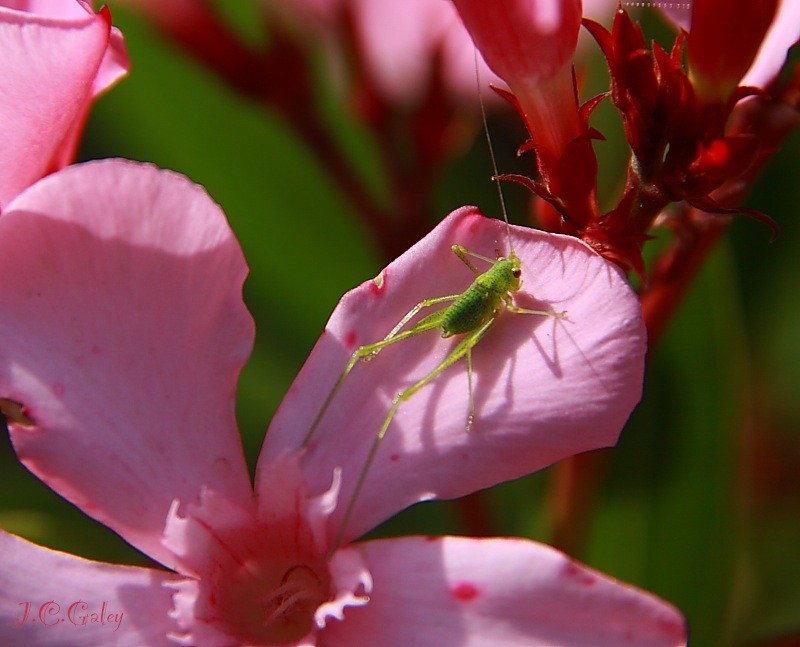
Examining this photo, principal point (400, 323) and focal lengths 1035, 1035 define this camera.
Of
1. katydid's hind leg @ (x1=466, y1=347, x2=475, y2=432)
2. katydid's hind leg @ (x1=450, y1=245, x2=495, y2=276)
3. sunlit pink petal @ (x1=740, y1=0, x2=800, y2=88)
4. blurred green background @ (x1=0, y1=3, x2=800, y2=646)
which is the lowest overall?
blurred green background @ (x1=0, y1=3, x2=800, y2=646)

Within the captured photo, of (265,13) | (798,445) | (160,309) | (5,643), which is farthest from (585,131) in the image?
(798,445)

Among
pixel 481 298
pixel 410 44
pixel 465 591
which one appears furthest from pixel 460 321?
pixel 410 44

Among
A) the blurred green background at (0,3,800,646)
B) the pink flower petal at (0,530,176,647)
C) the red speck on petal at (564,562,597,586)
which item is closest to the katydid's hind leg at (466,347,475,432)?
the red speck on petal at (564,562,597,586)

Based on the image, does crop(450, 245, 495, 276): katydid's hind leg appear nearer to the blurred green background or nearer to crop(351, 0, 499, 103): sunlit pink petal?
the blurred green background

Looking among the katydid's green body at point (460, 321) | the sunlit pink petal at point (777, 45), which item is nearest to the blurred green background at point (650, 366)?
the sunlit pink petal at point (777, 45)

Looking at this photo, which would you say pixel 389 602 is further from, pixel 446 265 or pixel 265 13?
pixel 265 13
